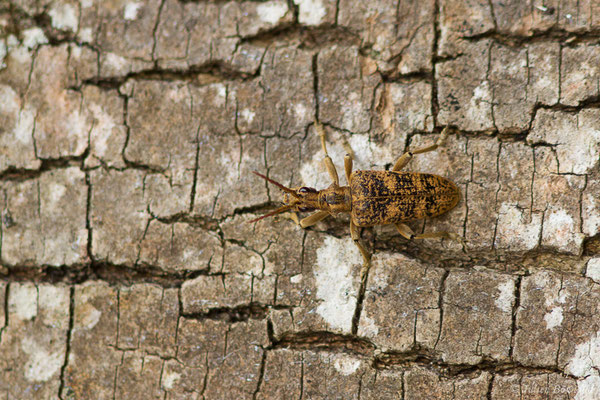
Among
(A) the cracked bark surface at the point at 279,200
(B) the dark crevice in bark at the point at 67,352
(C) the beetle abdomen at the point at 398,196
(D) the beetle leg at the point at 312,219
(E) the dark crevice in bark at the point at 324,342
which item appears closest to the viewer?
(A) the cracked bark surface at the point at 279,200

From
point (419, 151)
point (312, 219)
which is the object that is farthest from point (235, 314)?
point (419, 151)

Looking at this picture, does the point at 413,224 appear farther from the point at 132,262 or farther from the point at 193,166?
the point at 132,262

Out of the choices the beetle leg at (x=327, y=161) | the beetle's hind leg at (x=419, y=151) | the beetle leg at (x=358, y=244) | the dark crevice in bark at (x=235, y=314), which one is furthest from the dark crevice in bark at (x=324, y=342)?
the beetle's hind leg at (x=419, y=151)

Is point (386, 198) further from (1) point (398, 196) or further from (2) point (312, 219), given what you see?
→ (2) point (312, 219)

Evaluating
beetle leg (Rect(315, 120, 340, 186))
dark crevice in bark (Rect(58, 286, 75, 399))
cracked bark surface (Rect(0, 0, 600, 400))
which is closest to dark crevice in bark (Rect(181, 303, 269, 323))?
cracked bark surface (Rect(0, 0, 600, 400))

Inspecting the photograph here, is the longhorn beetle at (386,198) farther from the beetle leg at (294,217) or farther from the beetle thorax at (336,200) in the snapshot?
the beetle leg at (294,217)

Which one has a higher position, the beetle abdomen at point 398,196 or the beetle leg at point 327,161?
the beetle leg at point 327,161
